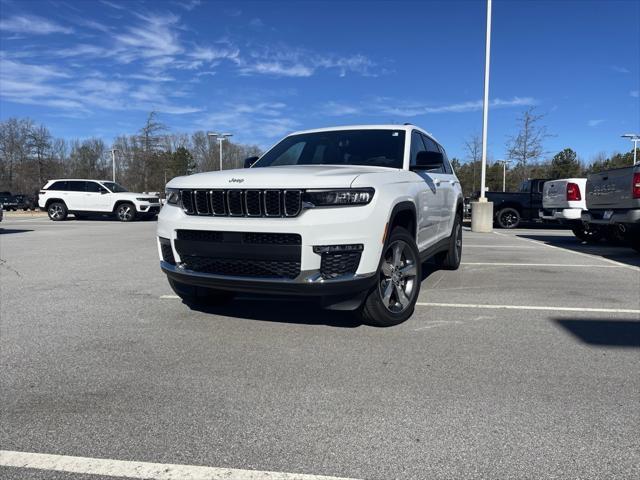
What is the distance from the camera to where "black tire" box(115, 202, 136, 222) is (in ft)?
70.2

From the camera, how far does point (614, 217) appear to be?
29.3ft

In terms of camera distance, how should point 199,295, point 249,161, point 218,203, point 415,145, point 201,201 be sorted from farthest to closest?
point 249,161, point 415,145, point 199,295, point 201,201, point 218,203

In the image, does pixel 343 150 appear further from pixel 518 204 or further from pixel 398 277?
pixel 518 204

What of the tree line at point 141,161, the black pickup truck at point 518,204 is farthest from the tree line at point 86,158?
the black pickup truck at point 518,204

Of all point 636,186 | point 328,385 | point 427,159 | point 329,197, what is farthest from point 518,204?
point 328,385

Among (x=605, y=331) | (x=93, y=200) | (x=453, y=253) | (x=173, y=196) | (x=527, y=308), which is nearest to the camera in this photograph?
(x=605, y=331)

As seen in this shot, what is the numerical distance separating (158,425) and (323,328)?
197 cm

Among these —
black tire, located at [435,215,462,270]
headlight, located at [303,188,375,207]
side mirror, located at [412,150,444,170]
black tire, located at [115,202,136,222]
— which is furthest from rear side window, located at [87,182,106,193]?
headlight, located at [303,188,375,207]

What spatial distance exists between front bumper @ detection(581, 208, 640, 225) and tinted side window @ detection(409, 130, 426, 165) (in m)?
4.77

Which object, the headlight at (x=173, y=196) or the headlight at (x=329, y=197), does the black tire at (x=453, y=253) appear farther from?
the headlight at (x=173, y=196)

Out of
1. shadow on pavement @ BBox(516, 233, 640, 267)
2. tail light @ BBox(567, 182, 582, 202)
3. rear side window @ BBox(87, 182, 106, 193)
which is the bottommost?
shadow on pavement @ BBox(516, 233, 640, 267)

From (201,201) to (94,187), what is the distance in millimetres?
20148

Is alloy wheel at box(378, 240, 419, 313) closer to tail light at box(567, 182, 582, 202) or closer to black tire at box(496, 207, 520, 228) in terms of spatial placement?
tail light at box(567, 182, 582, 202)

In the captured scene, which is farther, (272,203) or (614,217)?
(614,217)
